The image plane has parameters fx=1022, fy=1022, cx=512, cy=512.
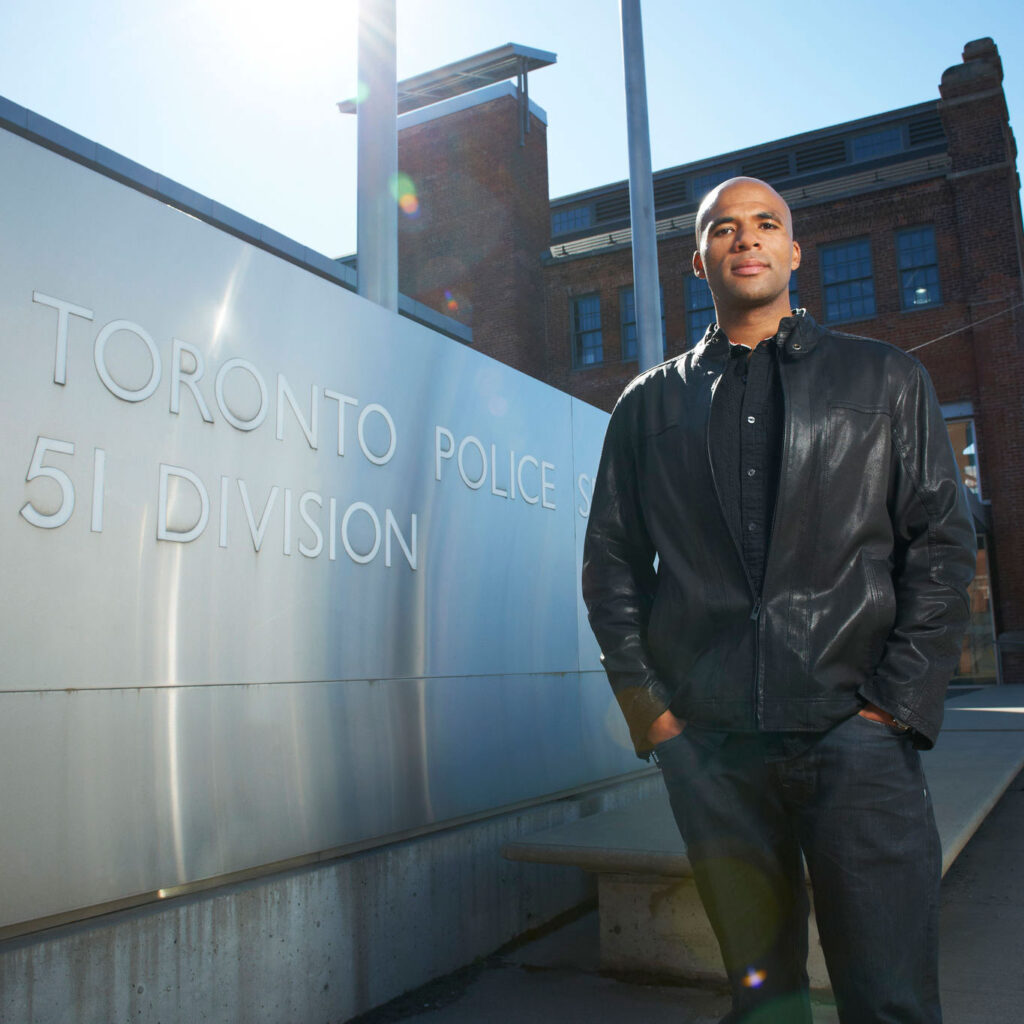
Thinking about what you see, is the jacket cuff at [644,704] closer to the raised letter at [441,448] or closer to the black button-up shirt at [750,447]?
the black button-up shirt at [750,447]

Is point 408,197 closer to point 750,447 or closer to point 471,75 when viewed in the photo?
point 471,75

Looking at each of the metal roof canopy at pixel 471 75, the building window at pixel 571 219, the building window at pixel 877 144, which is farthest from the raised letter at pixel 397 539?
the building window at pixel 571 219

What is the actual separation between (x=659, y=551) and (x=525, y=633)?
98.3 inches

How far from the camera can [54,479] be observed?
8.30 ft

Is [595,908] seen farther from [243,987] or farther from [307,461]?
[307,461]

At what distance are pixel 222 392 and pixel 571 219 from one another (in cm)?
2557

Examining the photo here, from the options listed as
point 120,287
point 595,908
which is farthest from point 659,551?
point 595,908

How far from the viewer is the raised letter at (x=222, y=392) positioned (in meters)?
3.02

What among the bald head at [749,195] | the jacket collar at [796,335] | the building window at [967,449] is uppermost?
the building window at [967,449]

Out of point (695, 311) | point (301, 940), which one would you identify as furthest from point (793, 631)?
point (695, 311)

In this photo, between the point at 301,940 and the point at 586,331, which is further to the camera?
the point at 586,331

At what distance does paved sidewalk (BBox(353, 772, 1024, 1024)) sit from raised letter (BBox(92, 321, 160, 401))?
2052 millimetres

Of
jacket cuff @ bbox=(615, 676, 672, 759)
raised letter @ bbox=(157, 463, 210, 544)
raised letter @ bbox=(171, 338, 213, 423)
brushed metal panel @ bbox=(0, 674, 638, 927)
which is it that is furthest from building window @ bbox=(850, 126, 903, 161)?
jacket cuff @ bbox=(615, 676, 672, 759)

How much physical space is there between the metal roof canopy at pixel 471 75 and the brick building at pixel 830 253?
0.37 meters
